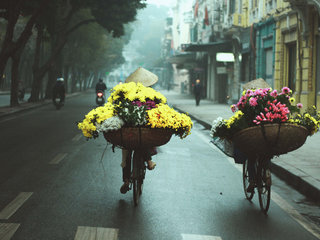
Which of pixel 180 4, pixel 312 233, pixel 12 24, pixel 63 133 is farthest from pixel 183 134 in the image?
pixel 180 4

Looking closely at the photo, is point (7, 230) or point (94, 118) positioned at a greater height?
point (94, 118)

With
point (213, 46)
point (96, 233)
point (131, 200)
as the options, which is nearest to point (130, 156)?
point (131, 200)

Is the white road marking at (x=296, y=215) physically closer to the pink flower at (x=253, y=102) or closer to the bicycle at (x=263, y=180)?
the bicycle at (x=263, y=180)

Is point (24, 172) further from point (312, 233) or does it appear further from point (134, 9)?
point (134, 9)

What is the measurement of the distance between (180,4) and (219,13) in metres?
58.4

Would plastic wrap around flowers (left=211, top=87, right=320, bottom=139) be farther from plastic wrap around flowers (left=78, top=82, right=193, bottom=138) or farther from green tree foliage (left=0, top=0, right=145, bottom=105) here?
green tree foliage (left=0, top=0, right=145, bottom=105)

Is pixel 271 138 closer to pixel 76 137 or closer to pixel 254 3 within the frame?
pixel 76 137

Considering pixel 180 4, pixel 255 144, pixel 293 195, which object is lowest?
pixel 293 195

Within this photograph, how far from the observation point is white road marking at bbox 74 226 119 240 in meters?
5.54

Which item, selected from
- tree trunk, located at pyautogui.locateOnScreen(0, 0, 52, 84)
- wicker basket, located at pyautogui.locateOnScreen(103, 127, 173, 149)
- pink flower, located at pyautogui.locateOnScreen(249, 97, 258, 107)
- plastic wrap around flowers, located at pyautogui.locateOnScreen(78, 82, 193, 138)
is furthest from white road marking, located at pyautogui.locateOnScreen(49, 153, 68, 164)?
tree trunk, located at pyautogui.locateOnScreen(0, 0, 52, 84)

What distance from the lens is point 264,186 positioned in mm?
7059

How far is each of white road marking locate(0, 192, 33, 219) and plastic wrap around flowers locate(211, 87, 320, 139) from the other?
2.36 m

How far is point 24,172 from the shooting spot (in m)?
9.61

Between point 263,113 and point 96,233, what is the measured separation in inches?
90.2
